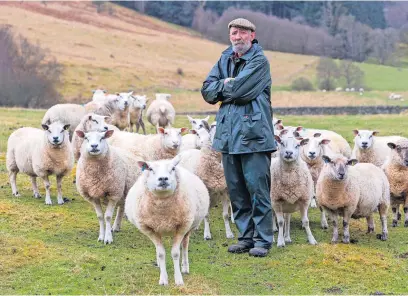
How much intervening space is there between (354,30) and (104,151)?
93444 mm

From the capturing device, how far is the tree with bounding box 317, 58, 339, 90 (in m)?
77.1

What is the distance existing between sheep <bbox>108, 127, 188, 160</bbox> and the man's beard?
414cm

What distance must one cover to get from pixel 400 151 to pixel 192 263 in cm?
554

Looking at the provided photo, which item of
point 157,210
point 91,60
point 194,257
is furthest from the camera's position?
point 91,60

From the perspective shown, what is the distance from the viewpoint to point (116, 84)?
68438 mm

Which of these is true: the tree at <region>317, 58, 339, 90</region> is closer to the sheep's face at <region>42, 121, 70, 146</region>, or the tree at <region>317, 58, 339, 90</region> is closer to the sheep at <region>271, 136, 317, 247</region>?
the sheep's face at <region>42, 121, 70, 146</region>

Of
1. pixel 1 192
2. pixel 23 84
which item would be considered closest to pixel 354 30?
pixel 23 84

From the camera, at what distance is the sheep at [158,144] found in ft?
43.9

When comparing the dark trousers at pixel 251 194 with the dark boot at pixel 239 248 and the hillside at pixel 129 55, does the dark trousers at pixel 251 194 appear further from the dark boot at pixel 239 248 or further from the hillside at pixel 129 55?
the hillside at pixel 129 55

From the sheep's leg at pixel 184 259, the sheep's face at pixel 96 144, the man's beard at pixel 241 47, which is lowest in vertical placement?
the sheep's leg at pixel 184 259

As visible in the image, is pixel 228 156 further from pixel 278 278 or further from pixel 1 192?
pixel 1 192

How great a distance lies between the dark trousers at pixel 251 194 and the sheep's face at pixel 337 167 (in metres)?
1.45

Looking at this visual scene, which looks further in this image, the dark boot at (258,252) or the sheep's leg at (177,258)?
the dark boot at (258,252)

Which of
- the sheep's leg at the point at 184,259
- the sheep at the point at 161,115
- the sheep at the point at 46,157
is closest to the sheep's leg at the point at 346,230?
the sheep's leg at the point at 184,259
